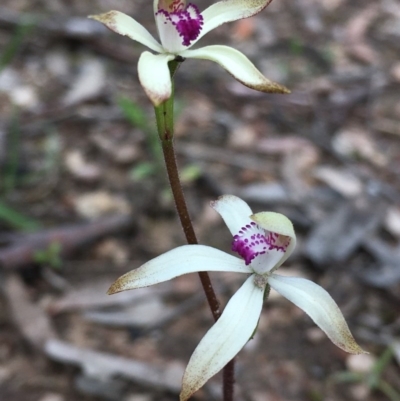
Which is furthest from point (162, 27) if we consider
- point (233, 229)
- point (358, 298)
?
point (358, 298)

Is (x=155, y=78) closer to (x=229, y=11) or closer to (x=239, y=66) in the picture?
(x=239, y=66)

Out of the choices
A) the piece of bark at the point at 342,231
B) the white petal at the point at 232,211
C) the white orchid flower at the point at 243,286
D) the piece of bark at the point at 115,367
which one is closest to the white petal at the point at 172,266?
the white orchid flower at the point at 243,286

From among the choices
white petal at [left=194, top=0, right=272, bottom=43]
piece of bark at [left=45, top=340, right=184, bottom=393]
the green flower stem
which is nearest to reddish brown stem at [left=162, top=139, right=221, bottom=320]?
the green flower stem

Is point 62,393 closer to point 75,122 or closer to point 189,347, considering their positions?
point 189,347

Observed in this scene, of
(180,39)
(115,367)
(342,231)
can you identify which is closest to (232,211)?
(180,39)

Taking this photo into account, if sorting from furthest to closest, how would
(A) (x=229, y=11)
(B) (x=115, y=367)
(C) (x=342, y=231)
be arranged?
(C) (x=342, y=231), (B) (x=115, y=367), (A) (x=229, y=11)

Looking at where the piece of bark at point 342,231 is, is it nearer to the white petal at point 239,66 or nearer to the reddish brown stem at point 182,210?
the reddish brown stem at point 182,210

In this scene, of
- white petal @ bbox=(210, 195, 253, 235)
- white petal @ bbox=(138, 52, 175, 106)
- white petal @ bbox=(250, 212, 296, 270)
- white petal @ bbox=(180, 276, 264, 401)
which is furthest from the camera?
white petal @ bbox=(210, 195, 253, 235)

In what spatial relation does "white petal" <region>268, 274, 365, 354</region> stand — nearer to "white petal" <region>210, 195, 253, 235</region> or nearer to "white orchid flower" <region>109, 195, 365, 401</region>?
"white orchid flower" <region>109, 195, 365, 401</region>

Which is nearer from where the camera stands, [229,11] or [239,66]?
[239,66]
